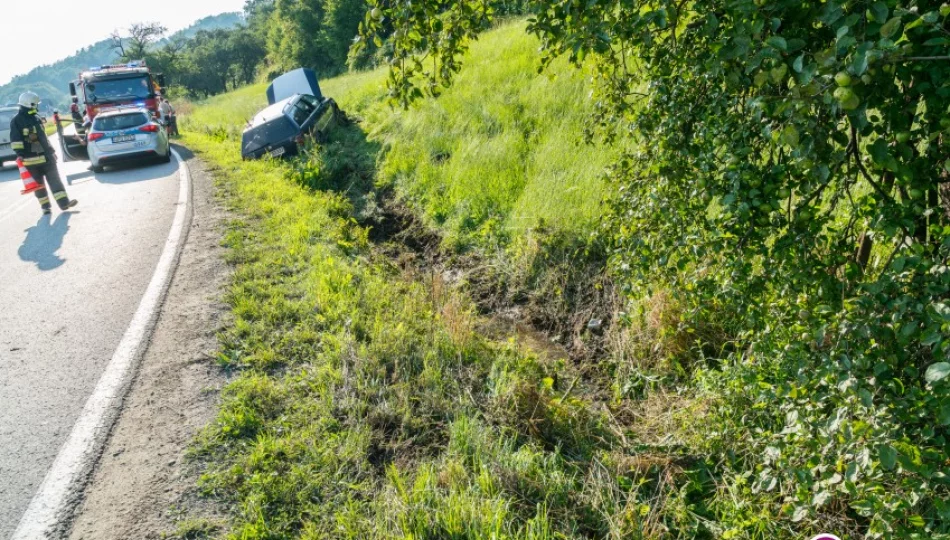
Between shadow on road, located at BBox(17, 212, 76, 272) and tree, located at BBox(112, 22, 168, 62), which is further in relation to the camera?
tree, located at BBox(112, 22, 168, 62)

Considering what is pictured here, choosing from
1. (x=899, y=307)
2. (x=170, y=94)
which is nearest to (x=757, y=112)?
(x=899, y=307)

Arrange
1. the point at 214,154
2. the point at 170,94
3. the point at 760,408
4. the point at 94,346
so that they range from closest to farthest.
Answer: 1. the point at 760,408
2. the point at 94,346
3. the point at 214,154
4. the point at 170,94

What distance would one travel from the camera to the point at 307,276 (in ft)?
18.7

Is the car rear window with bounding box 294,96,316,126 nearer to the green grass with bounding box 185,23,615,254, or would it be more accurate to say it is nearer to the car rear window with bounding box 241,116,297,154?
the car rear window with bounding box 241,116,297,154

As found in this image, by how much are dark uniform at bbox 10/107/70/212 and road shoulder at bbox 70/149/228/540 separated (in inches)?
246

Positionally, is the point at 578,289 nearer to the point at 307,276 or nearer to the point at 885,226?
the point at 307,276

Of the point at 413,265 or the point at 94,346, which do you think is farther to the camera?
the point at 413,265

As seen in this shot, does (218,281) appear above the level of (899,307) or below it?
below

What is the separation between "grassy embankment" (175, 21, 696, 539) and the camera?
290 centimetres

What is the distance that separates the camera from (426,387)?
390 cm

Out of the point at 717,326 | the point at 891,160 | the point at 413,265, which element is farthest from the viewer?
the point at 413,265

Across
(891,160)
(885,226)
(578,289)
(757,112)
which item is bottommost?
(578,289)

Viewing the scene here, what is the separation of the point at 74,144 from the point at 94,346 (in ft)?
52.0

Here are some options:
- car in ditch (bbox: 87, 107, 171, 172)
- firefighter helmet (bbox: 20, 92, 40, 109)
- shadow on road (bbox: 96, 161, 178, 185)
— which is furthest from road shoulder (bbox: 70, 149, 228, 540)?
car in ditch (bbox: 87, 107, 171, 172)
